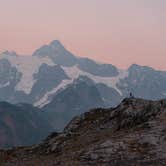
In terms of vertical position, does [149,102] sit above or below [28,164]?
above

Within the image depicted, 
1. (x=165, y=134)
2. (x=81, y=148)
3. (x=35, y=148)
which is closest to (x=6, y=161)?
(x=35, y=148)

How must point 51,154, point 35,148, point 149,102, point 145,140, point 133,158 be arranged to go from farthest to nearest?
1. point 149,102
2. point 35,148
3. point 51,154
4. point 145,140
5. point 133,158

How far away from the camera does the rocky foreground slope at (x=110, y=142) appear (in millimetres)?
26406

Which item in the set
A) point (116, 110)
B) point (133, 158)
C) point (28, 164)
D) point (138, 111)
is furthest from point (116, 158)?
point (116, 110)

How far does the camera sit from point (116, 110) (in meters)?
37.9

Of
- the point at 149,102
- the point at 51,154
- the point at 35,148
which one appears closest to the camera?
the point at 51,154

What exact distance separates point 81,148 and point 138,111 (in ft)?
24.8

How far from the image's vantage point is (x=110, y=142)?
92.1ft

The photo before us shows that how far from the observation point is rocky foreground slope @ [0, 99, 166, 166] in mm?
26406

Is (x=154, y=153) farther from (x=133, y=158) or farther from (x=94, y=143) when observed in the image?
(x=94, y=143)

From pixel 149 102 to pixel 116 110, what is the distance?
3.18 meters

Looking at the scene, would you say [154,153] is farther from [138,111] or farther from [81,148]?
[138,111]

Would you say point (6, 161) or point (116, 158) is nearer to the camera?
point (116, 158)

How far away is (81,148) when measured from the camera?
29016 mm
